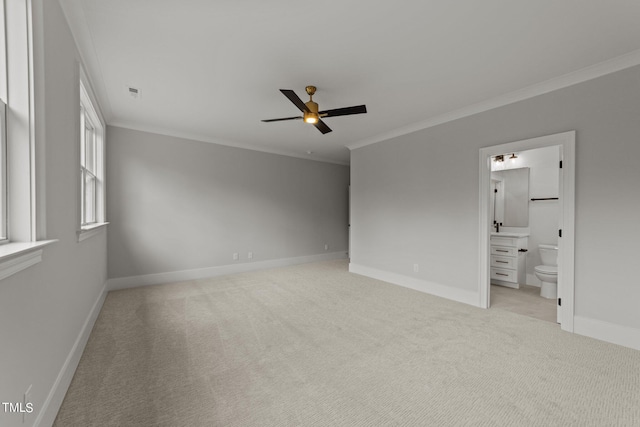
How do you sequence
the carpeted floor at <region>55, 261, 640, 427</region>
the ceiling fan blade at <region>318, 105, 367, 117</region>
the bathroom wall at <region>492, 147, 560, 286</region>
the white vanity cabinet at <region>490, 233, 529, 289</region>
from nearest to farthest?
the carpeted floor at <region>55, 261, 640, 427</region>, the ceiling fan blade at <region>318, 105, 367, 117</region>, the white vanity cabinet at <region>490, 233, 529, 289</region>, the bathroom wall at <region>492, 147, 560, 286</region>

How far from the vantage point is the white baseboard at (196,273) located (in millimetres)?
4211

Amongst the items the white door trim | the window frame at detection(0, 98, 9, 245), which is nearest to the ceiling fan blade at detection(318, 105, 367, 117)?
the white door trim

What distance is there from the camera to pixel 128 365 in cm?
210

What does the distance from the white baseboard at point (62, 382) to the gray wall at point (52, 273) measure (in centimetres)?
5

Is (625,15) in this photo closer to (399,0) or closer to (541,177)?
(399,0)

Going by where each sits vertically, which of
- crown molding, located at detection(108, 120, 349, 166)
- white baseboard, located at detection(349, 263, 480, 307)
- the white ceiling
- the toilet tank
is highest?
the white ceiling

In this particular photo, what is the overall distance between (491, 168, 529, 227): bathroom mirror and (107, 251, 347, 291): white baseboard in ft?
12.9

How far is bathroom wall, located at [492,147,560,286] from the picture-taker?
14.7ft

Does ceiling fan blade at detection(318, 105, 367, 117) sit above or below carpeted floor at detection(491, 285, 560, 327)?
above

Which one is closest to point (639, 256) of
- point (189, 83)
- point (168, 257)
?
point (189, 83)

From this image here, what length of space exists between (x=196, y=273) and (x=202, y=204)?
4.03 feet

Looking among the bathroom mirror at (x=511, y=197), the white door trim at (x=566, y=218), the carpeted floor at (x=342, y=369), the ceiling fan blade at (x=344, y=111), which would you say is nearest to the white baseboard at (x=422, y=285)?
the carpeted floor at (x=342, y=369)

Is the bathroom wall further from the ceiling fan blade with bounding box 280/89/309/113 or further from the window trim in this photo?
the window trim

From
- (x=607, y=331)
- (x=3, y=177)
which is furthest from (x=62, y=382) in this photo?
(x=607, y=331)
